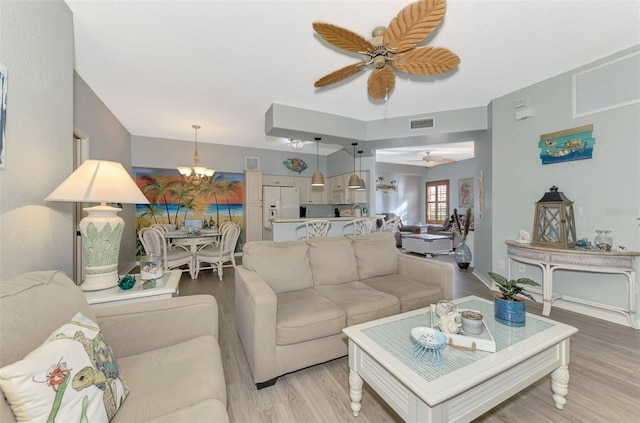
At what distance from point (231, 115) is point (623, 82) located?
15.9ft

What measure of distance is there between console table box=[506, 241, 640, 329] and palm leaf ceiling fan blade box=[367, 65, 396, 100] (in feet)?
8.12

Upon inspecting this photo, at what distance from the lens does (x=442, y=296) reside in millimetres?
2451

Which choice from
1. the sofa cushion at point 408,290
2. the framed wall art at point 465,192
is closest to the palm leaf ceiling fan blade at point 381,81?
the sofa cushion at point 408,290

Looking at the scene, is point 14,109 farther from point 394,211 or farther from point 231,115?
point 394,211

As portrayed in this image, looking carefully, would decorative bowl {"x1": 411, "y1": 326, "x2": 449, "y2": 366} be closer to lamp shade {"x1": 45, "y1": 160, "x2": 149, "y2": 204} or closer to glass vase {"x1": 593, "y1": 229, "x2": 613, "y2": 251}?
lamp shade {"x1": 45, "y1": 160, "x2": 149, "y2": 204}

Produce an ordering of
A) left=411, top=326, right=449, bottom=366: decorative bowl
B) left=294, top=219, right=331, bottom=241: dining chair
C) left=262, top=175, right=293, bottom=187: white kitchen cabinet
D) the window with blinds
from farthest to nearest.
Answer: the window with blinds < left=262, top=175, right=293, bottom=187: white kitchen cabinet < left=294, top=219, right=331, bottom=241: dining chair < left=411, top=326, right=449, bottom=366: decorative bowl

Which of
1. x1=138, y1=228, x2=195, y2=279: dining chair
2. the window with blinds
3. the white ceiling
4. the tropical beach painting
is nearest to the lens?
the white ceiling

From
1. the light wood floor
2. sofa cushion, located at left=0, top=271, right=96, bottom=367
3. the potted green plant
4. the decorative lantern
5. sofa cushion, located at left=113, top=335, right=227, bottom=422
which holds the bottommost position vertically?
the light wood floor

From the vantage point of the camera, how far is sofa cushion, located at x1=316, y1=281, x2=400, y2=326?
201 cm

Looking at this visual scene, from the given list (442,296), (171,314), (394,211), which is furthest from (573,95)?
(394,211)

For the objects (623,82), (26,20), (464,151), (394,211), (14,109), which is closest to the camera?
(14,109)

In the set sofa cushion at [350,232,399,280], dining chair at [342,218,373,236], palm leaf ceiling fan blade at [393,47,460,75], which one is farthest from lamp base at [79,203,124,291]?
dining chair at [342,218,373,236]

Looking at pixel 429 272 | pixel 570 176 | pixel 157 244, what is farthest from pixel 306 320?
pixel 570 176

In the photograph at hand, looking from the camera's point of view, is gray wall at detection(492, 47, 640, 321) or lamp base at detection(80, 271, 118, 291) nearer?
lamp base at detection(80, 271, 118, 291)
